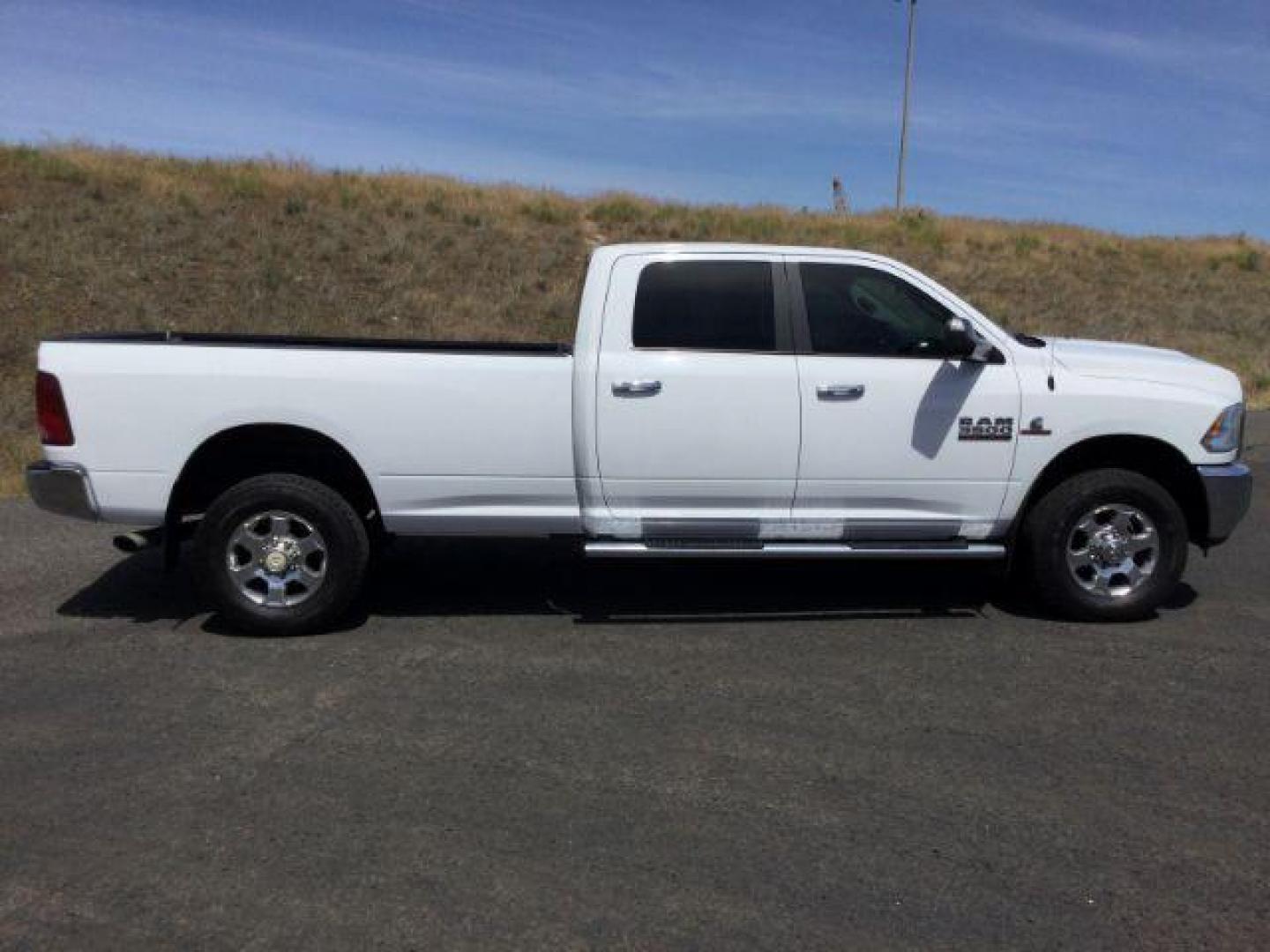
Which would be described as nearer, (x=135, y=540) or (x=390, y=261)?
(x=135, y=540)

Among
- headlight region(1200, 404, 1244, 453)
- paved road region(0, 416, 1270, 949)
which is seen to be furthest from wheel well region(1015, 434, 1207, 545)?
paved road region(0, 416, 1270, 949)

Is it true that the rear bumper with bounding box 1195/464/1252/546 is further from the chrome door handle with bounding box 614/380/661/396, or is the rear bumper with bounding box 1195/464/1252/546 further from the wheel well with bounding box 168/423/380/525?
the wheel well with bounding box 168/423/380/525

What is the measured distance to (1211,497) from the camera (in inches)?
231

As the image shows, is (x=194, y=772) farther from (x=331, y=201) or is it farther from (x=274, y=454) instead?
(x=331, y=201)

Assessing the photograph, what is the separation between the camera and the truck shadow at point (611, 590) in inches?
242

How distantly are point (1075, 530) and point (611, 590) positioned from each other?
2592mm

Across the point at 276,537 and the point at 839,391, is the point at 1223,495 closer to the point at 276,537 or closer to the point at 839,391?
the point at 839,391

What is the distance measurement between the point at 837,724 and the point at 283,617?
2.84 meters

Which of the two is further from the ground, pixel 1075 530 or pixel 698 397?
pixel 698 397

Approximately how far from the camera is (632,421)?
222 inches

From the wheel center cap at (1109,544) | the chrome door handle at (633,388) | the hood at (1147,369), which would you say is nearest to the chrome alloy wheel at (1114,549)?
the wheel center cap at (1109,544)

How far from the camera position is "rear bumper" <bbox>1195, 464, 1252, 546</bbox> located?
19.3 ft

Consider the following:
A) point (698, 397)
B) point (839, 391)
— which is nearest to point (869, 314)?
point (839, 391)

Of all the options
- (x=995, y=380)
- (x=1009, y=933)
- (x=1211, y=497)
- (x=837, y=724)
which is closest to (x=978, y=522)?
(x=995, y=380)
